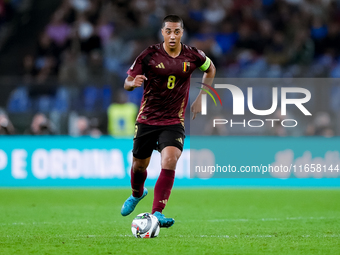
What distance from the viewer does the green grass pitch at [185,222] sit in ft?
17.9

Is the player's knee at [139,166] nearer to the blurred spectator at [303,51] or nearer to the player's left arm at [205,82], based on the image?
the player's left arm at [205,82]

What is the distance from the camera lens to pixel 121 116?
12.7 m

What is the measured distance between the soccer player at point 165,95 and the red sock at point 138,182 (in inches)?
14.2

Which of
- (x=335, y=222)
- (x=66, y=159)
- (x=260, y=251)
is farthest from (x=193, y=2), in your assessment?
(x=260, y=251)

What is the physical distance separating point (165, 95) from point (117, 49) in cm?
945

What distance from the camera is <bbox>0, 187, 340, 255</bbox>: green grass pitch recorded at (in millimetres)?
5453

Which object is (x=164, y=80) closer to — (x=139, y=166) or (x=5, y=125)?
(x=139, y=166)

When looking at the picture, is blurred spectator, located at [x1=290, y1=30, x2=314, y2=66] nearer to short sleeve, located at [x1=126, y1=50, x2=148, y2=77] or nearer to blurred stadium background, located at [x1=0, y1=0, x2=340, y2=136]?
blurred stadium background, located at [x1=0, y1=0, x2=340, y2=136]

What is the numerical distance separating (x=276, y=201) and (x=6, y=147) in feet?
18.9

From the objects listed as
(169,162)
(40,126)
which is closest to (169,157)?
(169,162)

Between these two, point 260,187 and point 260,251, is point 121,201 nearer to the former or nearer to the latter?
point 260,187

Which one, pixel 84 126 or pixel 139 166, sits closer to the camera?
pixel 139 166

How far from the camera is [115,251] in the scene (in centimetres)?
518

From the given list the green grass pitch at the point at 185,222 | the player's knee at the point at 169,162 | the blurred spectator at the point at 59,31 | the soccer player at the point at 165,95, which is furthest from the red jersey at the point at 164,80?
the blurred spectator at the point at 59,31
